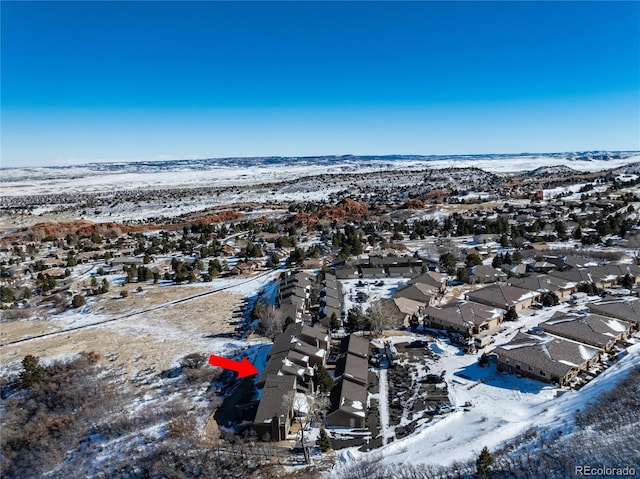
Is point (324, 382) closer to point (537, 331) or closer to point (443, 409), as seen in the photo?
point (443, 409)

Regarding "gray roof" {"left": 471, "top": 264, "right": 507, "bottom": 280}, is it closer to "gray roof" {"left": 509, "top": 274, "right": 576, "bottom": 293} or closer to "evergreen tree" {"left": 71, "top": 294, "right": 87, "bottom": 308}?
"gray roof" {"left": 509, "top": 274, "right": 576, "bottom": 293}

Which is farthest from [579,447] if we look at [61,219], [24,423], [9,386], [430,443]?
[61,219]

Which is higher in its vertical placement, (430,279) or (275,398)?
(430,279)

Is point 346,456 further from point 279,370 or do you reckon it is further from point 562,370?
point 562,370

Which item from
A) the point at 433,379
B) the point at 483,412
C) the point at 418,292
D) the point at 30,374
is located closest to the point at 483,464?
the point at 483,412

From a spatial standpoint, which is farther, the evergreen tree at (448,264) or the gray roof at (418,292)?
the evergreen tree at (448,264)

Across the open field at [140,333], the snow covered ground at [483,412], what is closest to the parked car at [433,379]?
the snow covered ground at [483,412]

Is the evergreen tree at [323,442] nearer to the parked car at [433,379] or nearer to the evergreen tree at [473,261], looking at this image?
the parked car at [433,379]
